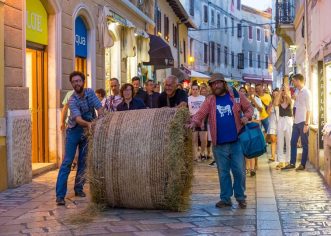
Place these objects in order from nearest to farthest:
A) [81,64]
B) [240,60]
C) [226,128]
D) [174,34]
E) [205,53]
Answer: [226,128] → [81,64] → [174,34] → [205,53] → [240,60]

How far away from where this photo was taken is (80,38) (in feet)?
49.3

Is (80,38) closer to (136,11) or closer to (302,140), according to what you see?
(302,140)

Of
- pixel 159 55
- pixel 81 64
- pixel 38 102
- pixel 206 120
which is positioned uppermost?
pixel 159 55

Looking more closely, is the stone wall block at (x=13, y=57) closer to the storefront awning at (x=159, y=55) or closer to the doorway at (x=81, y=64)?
the doorway at (x=81, y=64)

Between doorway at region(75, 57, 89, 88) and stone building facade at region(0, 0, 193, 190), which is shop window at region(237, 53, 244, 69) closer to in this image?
stone building facade at region(0, 0, 193, 190)

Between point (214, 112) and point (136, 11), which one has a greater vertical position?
point (136, 11)

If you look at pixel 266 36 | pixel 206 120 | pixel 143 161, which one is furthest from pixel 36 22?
pixel 266 36

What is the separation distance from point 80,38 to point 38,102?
272 centimetres

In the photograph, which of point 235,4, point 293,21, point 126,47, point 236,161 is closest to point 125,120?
point 236,161

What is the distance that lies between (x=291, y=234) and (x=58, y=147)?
278 inches

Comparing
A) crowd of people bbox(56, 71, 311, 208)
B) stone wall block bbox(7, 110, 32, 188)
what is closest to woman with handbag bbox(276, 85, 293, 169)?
crowd of people bbox(56, 71, 311, 208)

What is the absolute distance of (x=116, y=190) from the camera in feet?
26.6

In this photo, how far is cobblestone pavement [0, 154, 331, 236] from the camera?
23.6 ft

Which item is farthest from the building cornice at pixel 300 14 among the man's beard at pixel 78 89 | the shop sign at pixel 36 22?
the man's beard at pixel 78 89
